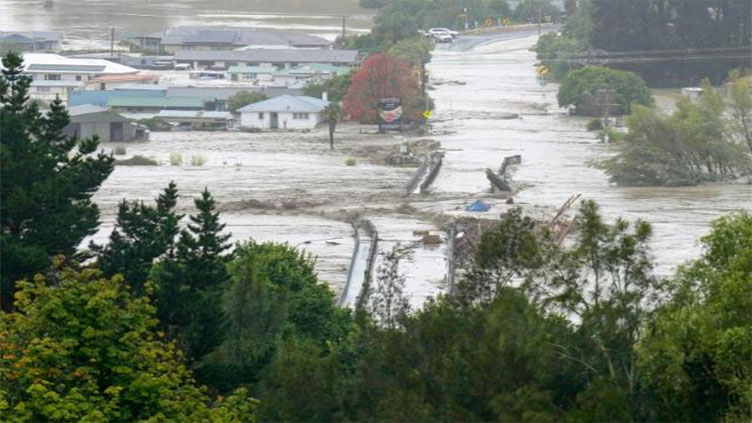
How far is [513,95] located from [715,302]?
121ft

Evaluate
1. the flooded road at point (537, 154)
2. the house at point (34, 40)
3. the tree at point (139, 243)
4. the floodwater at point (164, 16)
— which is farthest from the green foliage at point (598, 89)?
the tree at point (139, 243)

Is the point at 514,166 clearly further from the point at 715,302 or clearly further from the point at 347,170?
the point at 715,302

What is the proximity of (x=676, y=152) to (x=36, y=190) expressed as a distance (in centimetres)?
1828

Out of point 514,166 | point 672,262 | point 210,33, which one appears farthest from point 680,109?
point 210,33

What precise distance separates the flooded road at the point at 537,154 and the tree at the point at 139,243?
450cm

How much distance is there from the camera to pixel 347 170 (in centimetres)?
3359

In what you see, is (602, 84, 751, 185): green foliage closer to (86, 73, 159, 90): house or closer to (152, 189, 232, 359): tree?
(86, 73, 159, 90): house

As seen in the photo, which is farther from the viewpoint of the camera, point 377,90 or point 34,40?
point 34,40

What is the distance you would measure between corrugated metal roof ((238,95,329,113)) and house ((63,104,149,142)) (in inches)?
126

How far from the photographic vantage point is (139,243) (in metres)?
14.6

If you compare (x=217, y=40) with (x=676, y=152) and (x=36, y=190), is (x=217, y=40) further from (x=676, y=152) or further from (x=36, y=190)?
(x=36, y=190)

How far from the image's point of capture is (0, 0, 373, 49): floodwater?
6206 cm

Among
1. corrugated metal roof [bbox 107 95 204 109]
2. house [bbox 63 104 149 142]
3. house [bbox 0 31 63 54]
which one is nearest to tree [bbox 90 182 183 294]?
house [bbox 63 104 149 142]

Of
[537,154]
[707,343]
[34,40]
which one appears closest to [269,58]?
[34,40]
